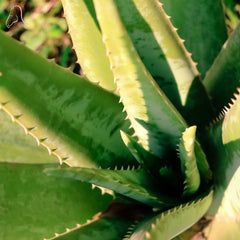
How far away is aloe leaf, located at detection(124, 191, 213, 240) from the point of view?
0.49 m

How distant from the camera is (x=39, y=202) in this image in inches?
29.9

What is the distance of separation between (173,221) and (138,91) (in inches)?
8.1

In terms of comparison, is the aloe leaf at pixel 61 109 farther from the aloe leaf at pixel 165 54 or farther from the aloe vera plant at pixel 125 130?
the aloe leaf at pixel 165 54

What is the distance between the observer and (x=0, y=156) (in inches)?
30.1

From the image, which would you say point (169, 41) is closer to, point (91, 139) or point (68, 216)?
point (91, 139)

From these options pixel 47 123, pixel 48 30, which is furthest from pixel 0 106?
pixel 48 30

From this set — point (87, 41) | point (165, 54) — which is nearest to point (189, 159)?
point (165, 54)

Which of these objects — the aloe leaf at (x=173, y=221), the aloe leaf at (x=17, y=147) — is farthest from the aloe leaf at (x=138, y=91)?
the aloe leaf at (x=17, y=147)

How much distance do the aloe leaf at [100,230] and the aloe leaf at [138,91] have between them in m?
0.17

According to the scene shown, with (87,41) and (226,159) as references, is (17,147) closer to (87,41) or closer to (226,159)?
(87,41)

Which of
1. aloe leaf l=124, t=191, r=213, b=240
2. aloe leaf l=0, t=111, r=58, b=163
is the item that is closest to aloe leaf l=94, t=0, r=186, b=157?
aloe leaf l=124, t=191, r=213, b=240

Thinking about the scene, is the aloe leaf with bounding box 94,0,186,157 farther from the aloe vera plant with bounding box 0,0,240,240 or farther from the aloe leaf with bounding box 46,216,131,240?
the aloe leaf with bounding box 46,216,131,240

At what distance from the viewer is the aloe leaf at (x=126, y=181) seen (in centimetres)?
48

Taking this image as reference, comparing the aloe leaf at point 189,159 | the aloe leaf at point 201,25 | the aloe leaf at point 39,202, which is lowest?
the aloe leaf at point 39,202
